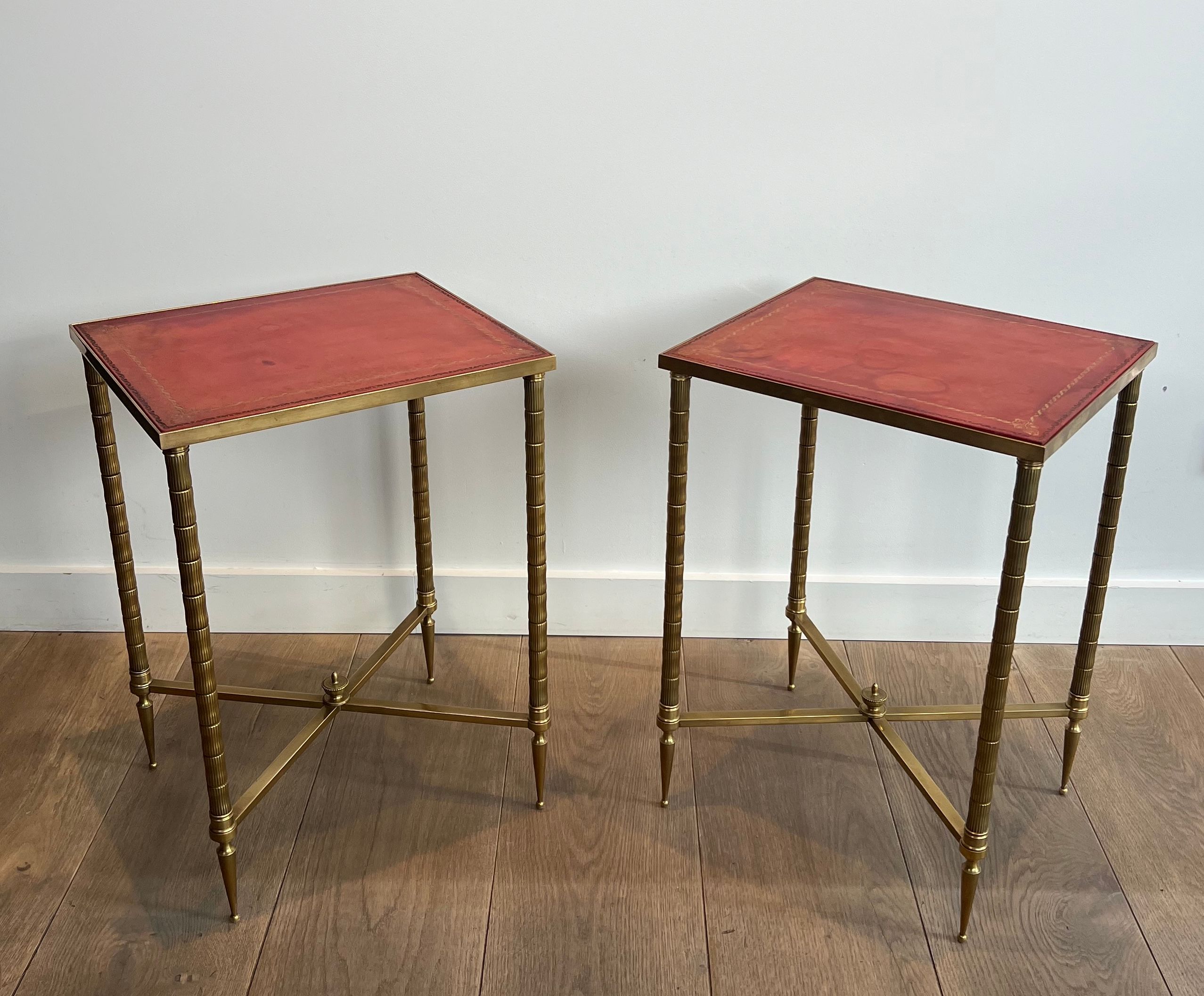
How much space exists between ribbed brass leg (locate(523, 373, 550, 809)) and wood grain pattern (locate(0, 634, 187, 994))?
2.37 ft

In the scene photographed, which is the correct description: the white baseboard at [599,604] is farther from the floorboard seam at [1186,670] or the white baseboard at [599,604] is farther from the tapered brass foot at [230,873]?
the tapered brass foot at [230,873]

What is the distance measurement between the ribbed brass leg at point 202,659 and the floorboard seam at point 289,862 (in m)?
0.05

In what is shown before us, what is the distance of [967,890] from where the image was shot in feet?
5.10

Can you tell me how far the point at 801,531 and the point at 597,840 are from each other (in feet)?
2.13

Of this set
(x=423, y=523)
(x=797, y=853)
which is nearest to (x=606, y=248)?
(x=423, y=523)

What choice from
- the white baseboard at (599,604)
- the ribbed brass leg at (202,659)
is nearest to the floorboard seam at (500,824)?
the white baseboard at (599,604)

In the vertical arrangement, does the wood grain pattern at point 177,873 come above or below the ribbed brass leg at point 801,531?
below

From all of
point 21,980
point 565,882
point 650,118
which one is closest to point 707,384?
point 650,118

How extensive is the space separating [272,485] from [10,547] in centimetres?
57

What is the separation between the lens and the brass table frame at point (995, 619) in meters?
1.36

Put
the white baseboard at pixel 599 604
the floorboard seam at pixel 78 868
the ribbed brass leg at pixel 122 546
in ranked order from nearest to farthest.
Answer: the floorboard seam at pixel 78 868
the ribbed brass leg at pixel 122 546
the white baseboard at pixel 599 604

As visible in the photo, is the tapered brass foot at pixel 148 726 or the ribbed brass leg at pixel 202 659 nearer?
the ribbed brass leg at pixel 202 659

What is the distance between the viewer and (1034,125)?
1840 mm

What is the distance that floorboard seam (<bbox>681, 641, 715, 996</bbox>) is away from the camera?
60.4 inches
